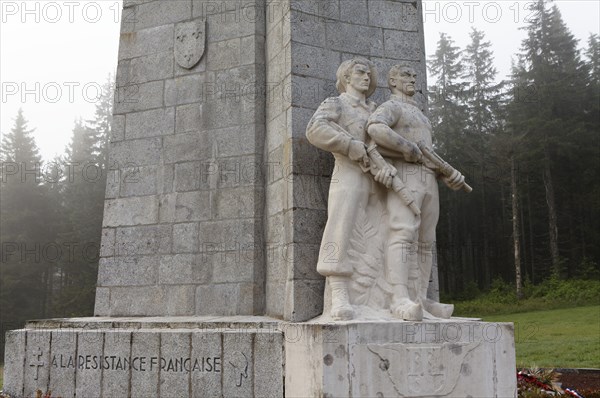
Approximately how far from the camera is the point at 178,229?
250 inches

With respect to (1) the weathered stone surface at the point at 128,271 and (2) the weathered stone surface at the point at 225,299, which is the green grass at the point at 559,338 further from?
(1) the weathered stone surface at the point at 128,271

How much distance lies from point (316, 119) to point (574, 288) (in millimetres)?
25419

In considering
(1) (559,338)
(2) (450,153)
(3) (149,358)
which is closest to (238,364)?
(3) (149,358)

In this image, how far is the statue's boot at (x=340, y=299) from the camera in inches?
188

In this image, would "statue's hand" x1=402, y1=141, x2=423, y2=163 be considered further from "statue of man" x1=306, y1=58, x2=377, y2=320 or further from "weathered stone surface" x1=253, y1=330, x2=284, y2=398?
"weathered stone surface" x1=253, y1=330, x2=284, y2=398

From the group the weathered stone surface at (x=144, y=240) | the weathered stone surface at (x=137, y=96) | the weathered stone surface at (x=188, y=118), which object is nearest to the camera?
the weathered stone surface at (x=144, y=240)

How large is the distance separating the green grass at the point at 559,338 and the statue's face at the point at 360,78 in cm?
568

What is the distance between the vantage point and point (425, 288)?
544 centimetres

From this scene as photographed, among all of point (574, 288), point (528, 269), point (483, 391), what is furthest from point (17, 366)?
point (528, 269)

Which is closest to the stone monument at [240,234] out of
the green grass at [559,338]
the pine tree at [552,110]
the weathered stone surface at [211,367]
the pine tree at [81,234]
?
the weathered stone surface at [211,367]

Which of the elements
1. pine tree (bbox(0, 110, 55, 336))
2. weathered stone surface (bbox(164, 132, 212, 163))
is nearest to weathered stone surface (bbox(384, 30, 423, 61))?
weathered stone surface (bbox(164, 132, 212, 163))

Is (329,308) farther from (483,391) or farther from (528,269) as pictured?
(528,269)

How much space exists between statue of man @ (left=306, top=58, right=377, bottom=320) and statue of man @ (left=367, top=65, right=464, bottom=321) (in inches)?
7.2

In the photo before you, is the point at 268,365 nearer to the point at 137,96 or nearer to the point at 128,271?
the point at 128,271
